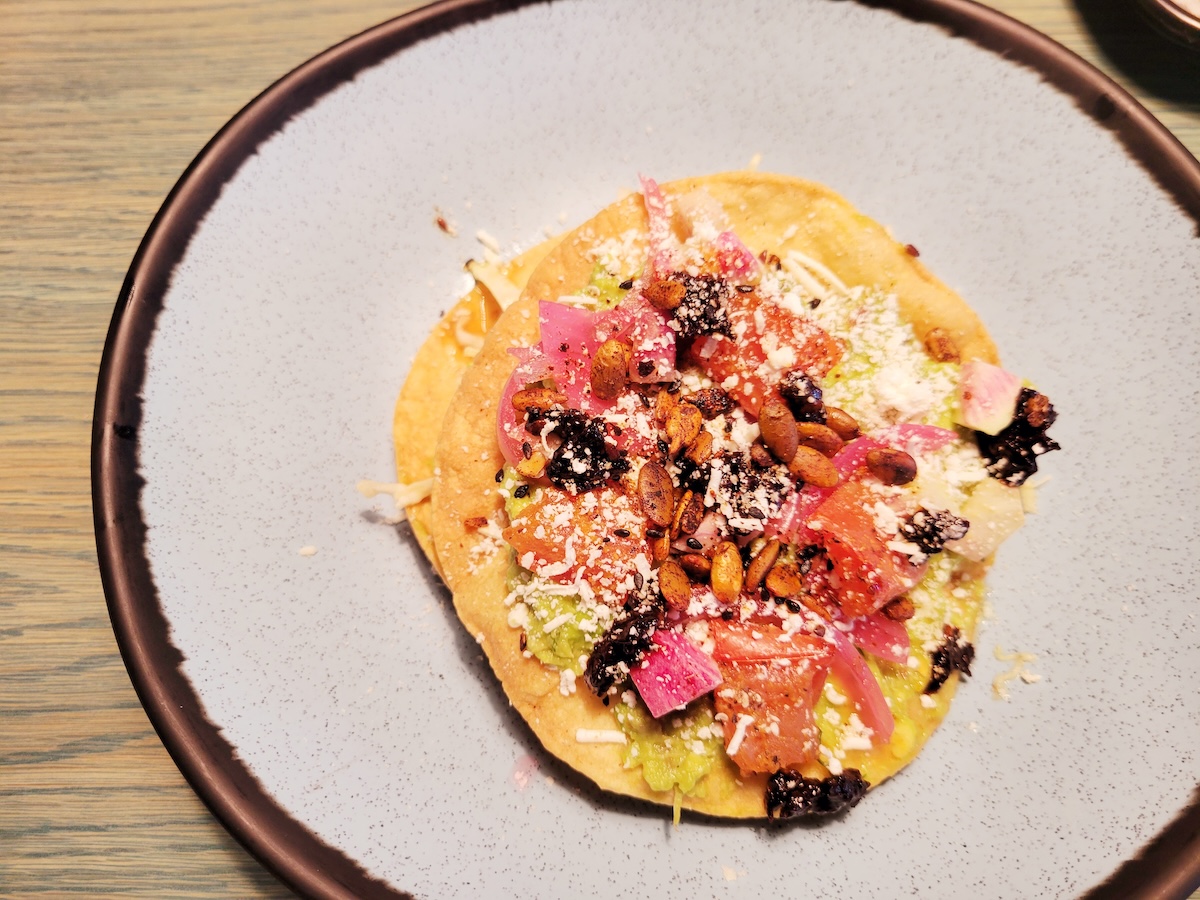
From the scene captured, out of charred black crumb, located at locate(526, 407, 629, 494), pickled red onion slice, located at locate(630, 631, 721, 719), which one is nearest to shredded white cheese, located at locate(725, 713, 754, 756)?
pickled red onion slice, located at locate(630, 631, 721, 719)

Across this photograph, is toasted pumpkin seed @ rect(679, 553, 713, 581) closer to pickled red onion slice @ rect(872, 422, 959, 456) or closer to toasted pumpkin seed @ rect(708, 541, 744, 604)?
toasted pumpkin seed @ rect(708, 541, 744, 604)

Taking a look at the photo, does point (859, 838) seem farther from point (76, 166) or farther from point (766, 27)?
point (76, 166)

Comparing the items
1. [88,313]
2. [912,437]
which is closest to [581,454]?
[912,437]

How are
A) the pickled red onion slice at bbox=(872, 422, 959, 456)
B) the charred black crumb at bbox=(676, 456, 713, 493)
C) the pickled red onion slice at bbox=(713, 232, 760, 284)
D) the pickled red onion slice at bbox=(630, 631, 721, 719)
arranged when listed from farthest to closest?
the pickled red onion slice at bbox=(713, 232, 760, 284), the pickled red onion slice at bbox=(872, 422, 959, 456), the charred black crumb at bbox=(676, 456, 713, 493), the pickled red onion slice at bbox=(630, 631, 721, 719)

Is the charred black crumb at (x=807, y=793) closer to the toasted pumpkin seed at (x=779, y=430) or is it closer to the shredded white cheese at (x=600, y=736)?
the shredded white cheese at (x=600, y=736)

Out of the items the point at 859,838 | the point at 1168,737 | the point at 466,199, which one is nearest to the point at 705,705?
the point at 859,838

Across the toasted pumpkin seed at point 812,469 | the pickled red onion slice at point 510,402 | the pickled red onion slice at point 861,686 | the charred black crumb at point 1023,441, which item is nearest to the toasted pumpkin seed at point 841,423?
the toasted pumpkin seed at point 812,469
